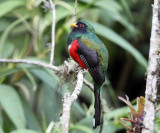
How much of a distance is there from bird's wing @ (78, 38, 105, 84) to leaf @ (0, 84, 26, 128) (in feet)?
2.71

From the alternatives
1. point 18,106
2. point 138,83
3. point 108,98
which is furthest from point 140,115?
point 138,83

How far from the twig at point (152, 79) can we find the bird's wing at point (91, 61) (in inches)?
42.6

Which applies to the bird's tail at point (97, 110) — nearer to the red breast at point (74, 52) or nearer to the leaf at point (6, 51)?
the red breast at point (74, 52)

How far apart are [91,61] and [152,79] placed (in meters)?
1.22

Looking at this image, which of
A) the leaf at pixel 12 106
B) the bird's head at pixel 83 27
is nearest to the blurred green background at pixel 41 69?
the leaf at pixel 12 106

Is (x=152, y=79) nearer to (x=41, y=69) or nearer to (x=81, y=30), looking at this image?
(x=81, y=30)

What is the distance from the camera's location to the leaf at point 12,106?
3064 millimetres

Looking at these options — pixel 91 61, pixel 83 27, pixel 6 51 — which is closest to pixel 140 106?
pixel 91 61

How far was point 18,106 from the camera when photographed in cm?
319

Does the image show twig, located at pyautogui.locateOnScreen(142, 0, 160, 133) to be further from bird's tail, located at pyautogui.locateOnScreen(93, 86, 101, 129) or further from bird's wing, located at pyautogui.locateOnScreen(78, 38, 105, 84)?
bird's wing, located at pyautogui.locateOnScreen(78, 38, 105, 84)

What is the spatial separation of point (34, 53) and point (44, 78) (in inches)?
24.2

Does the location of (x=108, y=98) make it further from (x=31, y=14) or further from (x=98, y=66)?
(x=98, y=66)

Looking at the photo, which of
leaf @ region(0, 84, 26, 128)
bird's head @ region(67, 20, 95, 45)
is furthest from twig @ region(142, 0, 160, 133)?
leaf @ region(0, 84, 26, 128)

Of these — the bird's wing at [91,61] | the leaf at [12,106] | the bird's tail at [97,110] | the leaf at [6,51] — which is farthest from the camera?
the leaf at [6,51]
